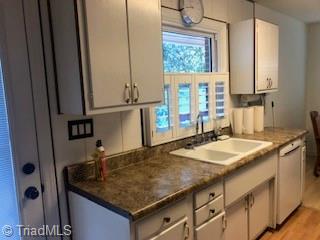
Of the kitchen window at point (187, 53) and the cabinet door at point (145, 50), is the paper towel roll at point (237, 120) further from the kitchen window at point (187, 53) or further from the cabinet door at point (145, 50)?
the cabinet door at point (145, 50)

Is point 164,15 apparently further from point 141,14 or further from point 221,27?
point 221,27

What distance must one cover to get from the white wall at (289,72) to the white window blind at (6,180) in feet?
9.98

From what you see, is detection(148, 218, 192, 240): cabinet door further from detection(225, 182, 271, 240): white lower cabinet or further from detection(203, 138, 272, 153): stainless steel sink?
detection(203, 138, 272, 153): stainless steel sink

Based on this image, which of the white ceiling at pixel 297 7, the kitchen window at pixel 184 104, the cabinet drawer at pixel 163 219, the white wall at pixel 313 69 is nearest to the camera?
the cabinet drawer at pixel 163 219

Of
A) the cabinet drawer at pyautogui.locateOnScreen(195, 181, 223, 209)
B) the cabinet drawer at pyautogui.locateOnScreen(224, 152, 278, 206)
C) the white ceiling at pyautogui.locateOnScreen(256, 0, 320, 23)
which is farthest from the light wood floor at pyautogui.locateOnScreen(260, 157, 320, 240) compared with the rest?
the white ceiling at pyautogui.locateOnScreen(256, 0, 320, 23)

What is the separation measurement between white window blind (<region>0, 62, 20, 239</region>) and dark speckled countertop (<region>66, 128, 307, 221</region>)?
31 cm

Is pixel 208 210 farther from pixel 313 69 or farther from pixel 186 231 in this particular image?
pixel 313 69

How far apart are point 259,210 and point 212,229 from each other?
2.73 feet

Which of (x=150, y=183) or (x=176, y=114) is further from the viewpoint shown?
(x=176, y=114)

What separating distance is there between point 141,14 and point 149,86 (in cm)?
43

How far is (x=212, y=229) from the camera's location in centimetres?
177

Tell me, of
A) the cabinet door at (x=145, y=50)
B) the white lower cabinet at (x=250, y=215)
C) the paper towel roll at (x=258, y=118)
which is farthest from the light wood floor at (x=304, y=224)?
the cabinet door at (x=145, y=50)

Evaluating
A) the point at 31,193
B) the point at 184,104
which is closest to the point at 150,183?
the point at 31,193

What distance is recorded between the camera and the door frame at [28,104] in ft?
4.75
